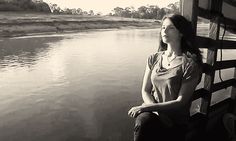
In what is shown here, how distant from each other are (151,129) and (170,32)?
1.07m

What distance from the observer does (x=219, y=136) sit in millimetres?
4418

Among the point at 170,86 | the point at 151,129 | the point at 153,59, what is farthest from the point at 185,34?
the point at 151,129

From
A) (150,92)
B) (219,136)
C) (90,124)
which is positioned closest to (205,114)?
(219,136)

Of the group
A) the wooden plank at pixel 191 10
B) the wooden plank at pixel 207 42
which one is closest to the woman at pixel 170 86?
the wooden plank at pixel 191 10

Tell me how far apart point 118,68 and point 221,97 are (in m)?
5.30

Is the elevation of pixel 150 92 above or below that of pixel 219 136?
above

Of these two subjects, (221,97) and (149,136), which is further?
(221,97)

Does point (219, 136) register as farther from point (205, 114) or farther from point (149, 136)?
point (149, 136)

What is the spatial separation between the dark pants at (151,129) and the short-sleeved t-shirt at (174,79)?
0.15m

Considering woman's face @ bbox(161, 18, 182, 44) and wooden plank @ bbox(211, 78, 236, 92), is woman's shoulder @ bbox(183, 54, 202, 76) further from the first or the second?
wooden plank @ bbox(211, 78, 236, 92)

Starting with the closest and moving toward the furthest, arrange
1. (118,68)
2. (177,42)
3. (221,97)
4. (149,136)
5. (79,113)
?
(149,136), (177,42), (79,113), (221,97), (118,68)

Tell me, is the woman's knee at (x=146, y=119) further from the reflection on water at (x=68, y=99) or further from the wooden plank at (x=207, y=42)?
the reflection on water at (x=68, y=99)

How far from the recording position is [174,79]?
298 cm

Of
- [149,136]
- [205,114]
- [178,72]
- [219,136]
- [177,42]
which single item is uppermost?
[177,42]
